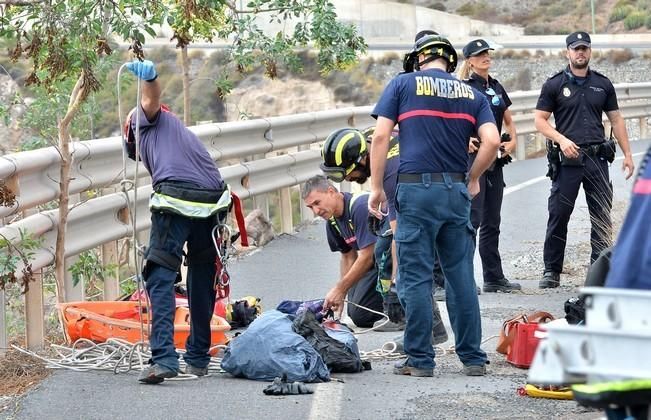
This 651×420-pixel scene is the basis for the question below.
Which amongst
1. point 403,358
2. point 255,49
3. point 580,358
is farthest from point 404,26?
point 580,358

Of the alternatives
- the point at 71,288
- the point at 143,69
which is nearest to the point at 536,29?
the point at 71,288

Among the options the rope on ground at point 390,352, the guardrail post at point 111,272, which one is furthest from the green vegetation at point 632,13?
the rope on ground at point 390,352

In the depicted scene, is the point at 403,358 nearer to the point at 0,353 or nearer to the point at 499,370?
the point at 499,370

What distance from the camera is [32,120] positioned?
11.5 metres

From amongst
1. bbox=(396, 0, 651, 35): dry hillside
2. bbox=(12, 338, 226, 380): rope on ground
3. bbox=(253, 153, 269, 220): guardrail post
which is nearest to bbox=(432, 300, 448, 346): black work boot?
bbox=(12, 338, 226, 380): rope on ground

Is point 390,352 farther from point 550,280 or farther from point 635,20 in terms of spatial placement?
point 635,20

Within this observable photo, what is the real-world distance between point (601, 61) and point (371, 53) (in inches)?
341

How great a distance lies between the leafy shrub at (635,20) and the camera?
72.1 m

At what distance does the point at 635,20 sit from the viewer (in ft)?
237

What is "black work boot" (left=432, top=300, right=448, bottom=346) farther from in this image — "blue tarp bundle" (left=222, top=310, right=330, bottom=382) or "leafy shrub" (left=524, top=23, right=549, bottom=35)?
"leafy shrub" (left=524, top=23, right=549, bottom=35)

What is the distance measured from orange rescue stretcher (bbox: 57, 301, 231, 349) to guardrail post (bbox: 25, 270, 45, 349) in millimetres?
123

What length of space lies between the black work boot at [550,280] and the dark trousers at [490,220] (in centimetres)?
34

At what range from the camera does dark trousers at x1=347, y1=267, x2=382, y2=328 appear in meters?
9.49

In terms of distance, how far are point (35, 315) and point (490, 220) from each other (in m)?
4.26
